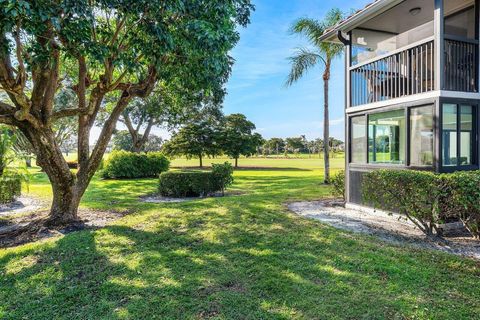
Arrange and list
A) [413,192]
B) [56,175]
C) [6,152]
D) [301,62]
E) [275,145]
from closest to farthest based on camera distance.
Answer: [413,192], [56,175], [6,152], [301,62], [275,145]

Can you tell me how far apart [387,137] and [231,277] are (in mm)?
6110

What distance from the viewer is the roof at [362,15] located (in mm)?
7445

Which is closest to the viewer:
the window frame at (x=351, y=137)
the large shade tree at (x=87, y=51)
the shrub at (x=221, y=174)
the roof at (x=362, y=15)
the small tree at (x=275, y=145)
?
the large shade tree at (x=87, y=51)

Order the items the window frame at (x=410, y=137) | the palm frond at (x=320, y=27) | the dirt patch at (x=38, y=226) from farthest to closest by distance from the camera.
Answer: the palm frond at (x=320, y=27) < the window frame at (x=410, y=137) < the dirt patch at (x=38, y=226)

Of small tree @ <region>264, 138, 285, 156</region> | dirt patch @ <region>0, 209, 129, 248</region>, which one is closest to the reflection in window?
dirt patch @ <region>0, 209, 129, 248</region>

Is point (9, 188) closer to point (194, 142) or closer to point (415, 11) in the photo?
point (415, 11)

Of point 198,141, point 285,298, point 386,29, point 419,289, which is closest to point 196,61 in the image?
point 285,298

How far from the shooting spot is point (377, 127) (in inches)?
332

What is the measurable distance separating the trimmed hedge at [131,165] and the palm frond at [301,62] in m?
11.4

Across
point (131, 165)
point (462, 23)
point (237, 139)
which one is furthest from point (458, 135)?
point (237, 139)

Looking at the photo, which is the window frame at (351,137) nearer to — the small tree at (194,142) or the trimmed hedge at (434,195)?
the trimmed hedge at (434,195)

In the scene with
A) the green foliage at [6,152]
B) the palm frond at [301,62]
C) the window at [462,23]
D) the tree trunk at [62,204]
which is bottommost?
the tree trunk at [62,204]

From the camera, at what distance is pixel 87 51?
16.4 ft

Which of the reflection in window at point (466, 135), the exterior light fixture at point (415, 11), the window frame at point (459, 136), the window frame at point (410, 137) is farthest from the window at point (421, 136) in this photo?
the exterior light fixture at point (415, 11)
